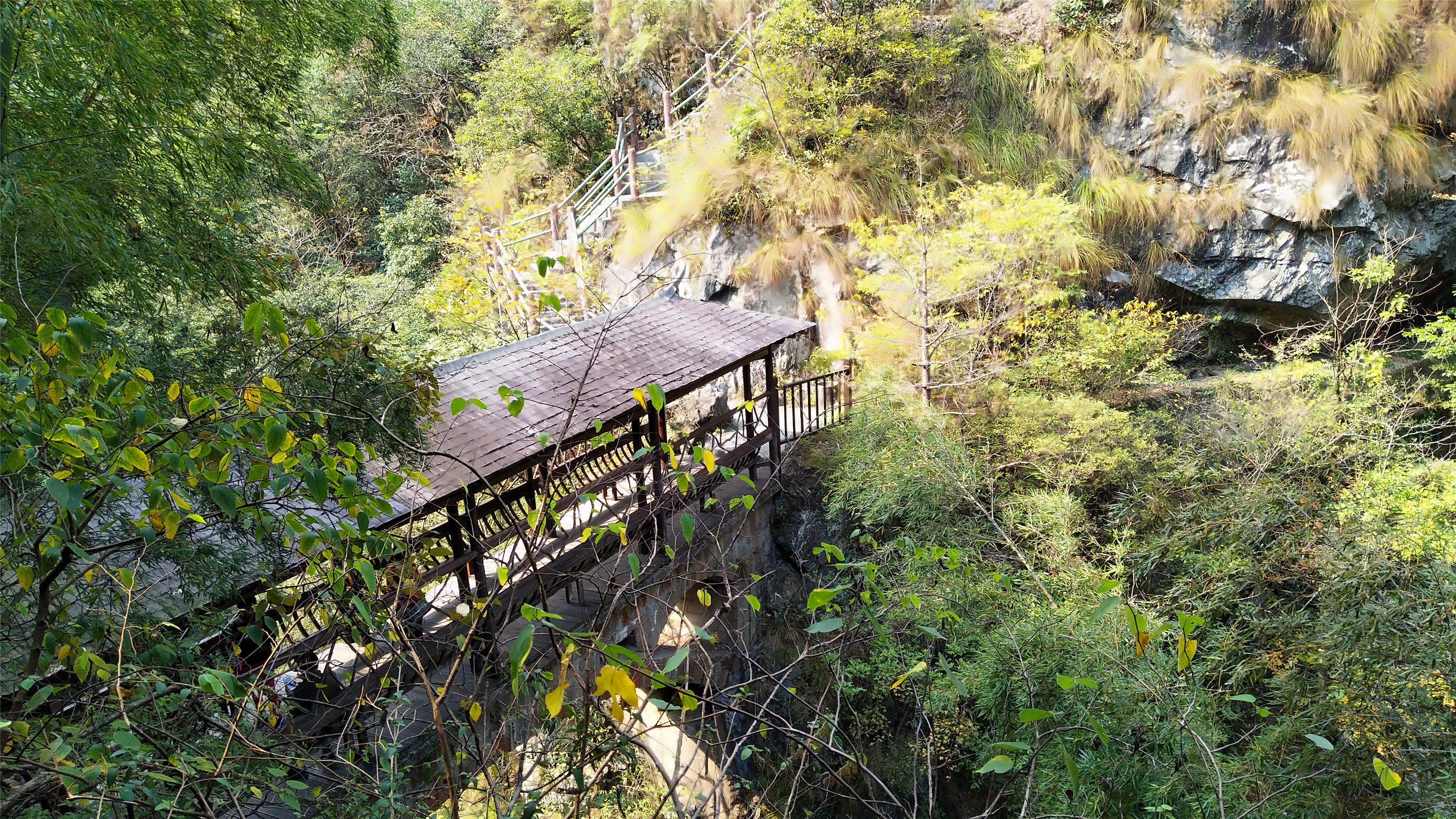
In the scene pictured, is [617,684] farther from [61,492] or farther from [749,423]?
[749,423]

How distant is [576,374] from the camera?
625 centimetres

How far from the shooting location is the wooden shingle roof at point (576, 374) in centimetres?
505

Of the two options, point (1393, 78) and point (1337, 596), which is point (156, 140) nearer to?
point (1337, 596)

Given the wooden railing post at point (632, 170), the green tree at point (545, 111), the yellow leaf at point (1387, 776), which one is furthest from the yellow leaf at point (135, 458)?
the green tree at point (545, 111)

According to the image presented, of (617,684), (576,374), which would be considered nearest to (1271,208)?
(576,374)

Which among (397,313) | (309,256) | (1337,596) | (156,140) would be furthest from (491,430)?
(309,256)

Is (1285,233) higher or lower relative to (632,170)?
lower

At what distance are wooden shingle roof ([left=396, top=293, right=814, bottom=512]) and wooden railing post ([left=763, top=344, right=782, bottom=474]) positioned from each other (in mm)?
406

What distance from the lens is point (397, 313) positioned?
11.5 metres

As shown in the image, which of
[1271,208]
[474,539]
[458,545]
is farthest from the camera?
[1271,208]

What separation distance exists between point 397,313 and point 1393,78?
14089mm

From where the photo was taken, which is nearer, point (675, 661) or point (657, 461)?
point (675, 661)

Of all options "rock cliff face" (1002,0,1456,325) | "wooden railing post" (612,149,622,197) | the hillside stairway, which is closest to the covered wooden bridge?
the hillside stairway

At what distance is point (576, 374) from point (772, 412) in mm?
2917
